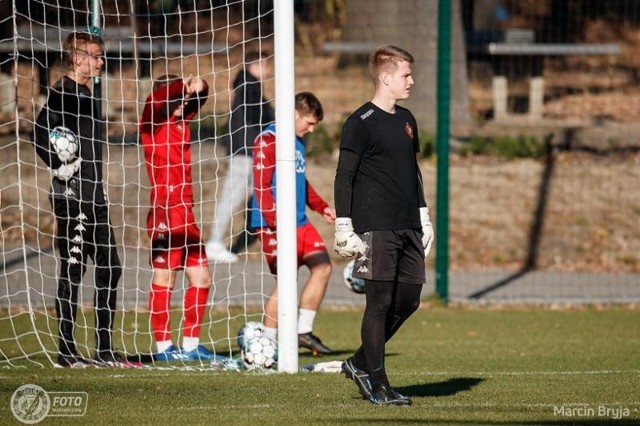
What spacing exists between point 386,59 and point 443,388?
2181 mm

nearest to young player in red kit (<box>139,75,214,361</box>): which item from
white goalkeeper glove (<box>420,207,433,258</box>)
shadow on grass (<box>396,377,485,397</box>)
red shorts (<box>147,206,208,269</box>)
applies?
red shorts (<box>147,206,208,269</box>)

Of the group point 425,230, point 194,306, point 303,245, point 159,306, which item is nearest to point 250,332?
point 194,306

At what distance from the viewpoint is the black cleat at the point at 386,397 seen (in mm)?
6066

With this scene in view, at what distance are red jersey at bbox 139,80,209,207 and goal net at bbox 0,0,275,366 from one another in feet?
0.74

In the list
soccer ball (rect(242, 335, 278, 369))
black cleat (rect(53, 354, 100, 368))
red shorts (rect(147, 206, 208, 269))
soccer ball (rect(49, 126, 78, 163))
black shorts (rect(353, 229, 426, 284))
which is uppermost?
soccer ball (rect(49, 126, 78, 163))

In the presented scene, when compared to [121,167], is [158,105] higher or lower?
higher

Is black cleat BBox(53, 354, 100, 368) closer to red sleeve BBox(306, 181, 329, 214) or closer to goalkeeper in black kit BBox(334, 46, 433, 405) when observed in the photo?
red sleeve BBox(306, 181, 329, 214)

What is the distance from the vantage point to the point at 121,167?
1248 cm

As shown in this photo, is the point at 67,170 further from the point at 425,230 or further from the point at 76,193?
the point at 425,230

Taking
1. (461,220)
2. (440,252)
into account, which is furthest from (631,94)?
(440,252)

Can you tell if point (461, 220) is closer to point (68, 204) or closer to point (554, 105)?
point (554, 105)

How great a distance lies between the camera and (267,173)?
8422 millimetres

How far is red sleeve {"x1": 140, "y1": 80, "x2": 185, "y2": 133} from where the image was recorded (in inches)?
312

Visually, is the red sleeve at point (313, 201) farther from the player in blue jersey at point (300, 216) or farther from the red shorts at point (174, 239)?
the red shorts at point (174, 239)
